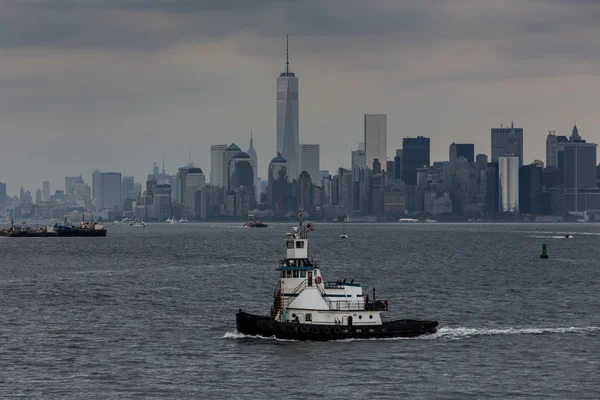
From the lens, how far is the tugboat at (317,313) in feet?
288

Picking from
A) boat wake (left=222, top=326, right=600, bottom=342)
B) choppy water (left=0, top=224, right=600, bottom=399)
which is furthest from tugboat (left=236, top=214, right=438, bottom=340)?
boat wake (left=222, top=326, right=600, bottom=342)

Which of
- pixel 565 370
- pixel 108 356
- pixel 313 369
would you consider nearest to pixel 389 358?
pixel 313 369

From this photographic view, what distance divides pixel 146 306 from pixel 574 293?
4801 cm

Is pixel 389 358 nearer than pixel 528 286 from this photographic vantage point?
Yes

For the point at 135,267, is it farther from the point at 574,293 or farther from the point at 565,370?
the point at 565,370

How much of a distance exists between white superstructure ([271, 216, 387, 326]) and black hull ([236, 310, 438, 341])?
74cm

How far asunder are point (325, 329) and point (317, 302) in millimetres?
2257

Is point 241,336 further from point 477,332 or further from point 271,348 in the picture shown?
point 477,332

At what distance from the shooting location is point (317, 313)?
88.7 m

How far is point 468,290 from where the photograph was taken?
138m

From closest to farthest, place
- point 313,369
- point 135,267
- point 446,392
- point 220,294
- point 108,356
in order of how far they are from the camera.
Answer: point 446,392 → point 313,369 → point 108,356 → point 220,294 → point 135,267

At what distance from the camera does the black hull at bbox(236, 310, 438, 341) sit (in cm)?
8762

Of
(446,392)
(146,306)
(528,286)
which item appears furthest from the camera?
(528,286)

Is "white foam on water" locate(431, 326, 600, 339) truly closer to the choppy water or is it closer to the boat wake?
the boat wake
